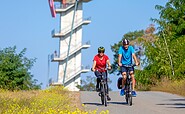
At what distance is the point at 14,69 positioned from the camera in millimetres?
28984

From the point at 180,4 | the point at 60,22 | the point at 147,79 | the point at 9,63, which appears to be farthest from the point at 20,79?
the point at 60,22

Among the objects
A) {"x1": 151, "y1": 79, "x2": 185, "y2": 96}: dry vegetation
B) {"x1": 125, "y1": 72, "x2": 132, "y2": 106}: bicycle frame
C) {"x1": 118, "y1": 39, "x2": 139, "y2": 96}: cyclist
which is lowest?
{"x1": 125, "y1": 72, "x2": 132, "y2": 106}: bicycle frame

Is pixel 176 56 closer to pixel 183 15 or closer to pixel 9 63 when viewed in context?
pixel 183 15

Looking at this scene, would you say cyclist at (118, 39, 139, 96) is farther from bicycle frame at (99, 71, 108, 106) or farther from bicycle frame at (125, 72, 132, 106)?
bicycle frame at (99, 71, 108, 106)

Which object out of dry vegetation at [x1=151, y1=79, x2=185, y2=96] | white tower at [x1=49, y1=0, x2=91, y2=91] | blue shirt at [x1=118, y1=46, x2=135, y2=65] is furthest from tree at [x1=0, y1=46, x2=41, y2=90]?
white tower at [x1=49, y1=0, x2=91, y2=91]

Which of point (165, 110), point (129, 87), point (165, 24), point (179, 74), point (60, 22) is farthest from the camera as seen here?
Answer: point (60, 22)

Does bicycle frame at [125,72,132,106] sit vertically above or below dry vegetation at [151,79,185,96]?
below

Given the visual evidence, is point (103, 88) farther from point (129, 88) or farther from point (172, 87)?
point (172, 87)

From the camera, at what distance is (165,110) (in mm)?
14938

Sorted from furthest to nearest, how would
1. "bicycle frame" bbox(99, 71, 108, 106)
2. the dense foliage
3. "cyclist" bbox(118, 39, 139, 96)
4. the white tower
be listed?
the white tower → the dense foliage → "bicycle frame" bbox(99, 71, 108, 106) → "cyclist" bbox(118, 39, 139, 96)

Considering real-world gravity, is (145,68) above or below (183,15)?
below

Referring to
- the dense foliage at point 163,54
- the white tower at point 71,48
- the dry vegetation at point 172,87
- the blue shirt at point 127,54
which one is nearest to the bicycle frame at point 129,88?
the blue shirt at point 127,54

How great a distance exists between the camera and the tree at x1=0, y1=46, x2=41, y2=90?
28.5 metres

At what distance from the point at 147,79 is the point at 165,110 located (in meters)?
18.7
